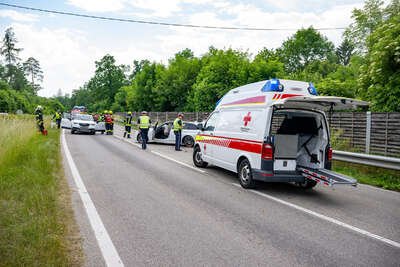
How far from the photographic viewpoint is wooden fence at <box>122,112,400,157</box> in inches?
473

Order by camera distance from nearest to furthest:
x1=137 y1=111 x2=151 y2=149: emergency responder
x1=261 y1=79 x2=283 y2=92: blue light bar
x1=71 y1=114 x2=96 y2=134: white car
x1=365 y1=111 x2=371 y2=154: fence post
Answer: x1=261 y1=79 x2=283 y2=92: blue light bar → x1=365 y1=111 x2=371 y2=154: fence post → x1=137 y1=111 x2=151 y2=149: emergency responder → x1=71 y1=114 x2=96 y2=134: white car

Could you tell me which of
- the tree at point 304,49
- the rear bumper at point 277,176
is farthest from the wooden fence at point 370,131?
the tree at point 304,49

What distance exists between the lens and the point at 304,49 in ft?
217

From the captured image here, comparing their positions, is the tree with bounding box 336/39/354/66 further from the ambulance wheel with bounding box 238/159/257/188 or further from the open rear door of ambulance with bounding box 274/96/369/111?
the ambulance wheel with bounding box 238/159/257/188

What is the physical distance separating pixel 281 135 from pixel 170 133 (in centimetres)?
1081

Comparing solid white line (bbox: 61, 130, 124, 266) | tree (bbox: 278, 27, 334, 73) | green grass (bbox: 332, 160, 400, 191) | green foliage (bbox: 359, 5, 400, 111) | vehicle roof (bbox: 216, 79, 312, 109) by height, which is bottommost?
solid white line (bbox: 61, 130, 124, 266)

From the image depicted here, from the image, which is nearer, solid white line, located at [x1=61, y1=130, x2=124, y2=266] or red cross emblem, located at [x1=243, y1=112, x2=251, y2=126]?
solid white line, located at [x1=61, y1=130, x2=124, y2=266]

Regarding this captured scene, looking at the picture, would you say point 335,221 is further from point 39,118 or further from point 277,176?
point 39,118

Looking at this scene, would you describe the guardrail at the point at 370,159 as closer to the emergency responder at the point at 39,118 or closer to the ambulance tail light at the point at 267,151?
the ambulance tail light at the point at 267,151

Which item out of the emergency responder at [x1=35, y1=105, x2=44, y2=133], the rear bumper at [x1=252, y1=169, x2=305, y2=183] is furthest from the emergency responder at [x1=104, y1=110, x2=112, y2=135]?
the rear bumper at [x1=252, y1=169, x2=305, y2=183]

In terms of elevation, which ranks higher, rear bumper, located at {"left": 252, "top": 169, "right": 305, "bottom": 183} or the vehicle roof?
the vehicle roof

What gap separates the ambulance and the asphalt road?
19.4 inches

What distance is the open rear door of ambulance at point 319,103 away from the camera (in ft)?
21.8

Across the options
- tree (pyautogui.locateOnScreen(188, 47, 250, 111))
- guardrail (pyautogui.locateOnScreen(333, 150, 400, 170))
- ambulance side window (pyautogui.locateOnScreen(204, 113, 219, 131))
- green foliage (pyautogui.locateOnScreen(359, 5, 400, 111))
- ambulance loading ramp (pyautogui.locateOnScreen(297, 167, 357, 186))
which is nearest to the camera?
ambulance loading ramp (pyautogui.locateOnScreen(297, 167, 357, 186))
